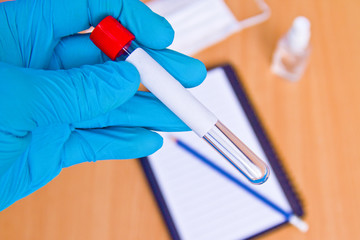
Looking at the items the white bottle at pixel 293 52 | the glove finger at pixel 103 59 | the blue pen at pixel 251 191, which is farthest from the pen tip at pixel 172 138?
the white bottle at pixel 293 52

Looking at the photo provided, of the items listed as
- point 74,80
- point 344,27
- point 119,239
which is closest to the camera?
point 74,80

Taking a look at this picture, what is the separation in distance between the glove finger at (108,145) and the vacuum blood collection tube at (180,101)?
0.11 metres

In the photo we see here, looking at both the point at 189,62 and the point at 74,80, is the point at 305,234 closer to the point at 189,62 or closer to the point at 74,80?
the point at 189,62

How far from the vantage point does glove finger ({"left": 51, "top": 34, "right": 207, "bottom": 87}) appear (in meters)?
0.54

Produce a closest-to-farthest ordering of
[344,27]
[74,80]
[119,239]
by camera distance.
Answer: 1. [74,80]
2. [119,239]
3. [344,27]

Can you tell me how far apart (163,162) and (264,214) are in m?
0.22

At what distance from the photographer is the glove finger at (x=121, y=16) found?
0.52 metres

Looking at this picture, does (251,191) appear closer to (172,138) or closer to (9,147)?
(172,138)

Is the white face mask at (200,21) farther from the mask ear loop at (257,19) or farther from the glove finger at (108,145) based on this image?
the glove finger at (108,145)

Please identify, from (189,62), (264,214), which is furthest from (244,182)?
(189,62)

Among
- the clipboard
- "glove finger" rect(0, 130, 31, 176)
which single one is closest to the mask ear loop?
the clipboard

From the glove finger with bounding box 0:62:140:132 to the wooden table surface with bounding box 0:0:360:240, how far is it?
19 cm

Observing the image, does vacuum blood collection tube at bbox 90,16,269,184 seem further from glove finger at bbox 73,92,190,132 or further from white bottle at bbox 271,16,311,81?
white bottle at bbox 271,16,311,81

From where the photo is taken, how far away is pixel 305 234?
62 cm
